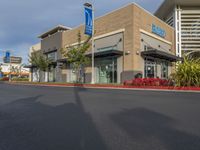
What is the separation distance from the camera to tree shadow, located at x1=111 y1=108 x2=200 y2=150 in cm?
324

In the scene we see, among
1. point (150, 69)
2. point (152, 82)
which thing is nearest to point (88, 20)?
point (150, 69)

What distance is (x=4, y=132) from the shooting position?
13.7ft

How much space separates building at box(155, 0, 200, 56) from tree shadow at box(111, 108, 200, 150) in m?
35.8

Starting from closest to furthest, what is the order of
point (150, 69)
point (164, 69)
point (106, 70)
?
1. point (150, 69)
2. point (106, 70)
3. point (164, 69)

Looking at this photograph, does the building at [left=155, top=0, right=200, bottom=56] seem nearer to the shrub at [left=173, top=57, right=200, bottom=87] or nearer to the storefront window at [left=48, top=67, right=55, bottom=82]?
the shrub at [left=173, top=57, right=200, bottom=87]

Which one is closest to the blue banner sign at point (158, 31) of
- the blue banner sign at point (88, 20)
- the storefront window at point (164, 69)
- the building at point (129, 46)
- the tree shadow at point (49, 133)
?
the building at point (129, 46)

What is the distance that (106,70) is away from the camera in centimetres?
2683

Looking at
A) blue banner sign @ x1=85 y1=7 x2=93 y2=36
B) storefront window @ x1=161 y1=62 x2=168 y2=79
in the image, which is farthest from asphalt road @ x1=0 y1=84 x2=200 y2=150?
storefront window @ x1=161 y1=62 x2=168 y2=79

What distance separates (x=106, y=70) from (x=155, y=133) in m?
23.0

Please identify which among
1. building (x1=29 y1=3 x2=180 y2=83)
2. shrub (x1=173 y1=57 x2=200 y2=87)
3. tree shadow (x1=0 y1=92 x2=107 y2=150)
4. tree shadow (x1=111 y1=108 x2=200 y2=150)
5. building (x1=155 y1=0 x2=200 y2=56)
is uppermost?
building (x1=155 y1=0 x2=200 y2=56)

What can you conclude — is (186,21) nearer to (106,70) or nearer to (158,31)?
(158,31)

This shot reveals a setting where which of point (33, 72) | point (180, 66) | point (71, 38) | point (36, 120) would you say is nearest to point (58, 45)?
point (71, 38)

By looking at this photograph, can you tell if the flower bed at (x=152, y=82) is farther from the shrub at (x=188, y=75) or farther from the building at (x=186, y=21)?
the building at (x=186, y=21)

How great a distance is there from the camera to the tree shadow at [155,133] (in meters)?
3.24
